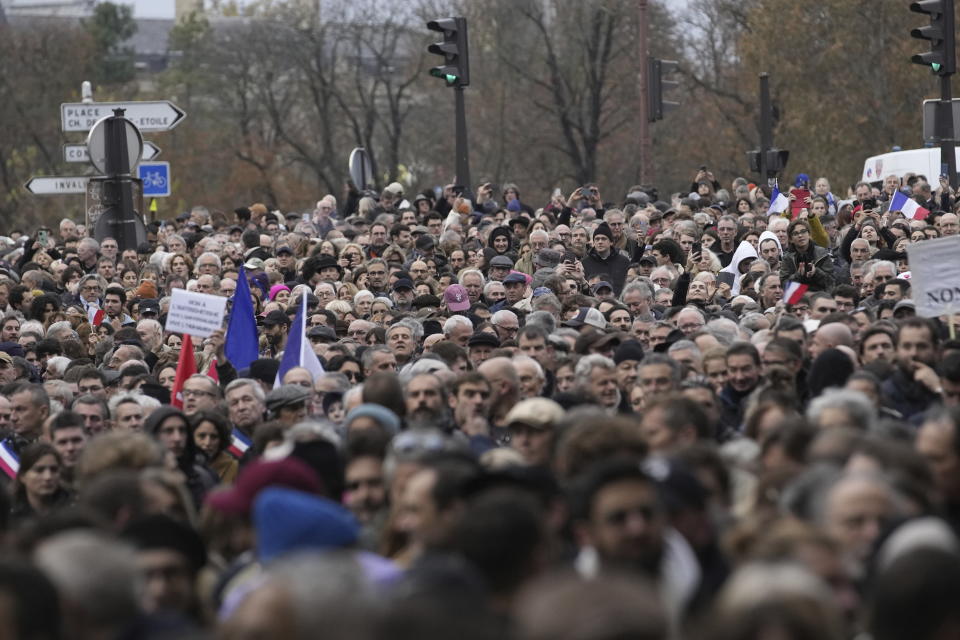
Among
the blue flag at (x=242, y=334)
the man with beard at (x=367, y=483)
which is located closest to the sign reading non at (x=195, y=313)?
the blue flag at (x=242, y=334)

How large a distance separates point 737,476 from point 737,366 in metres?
3.71

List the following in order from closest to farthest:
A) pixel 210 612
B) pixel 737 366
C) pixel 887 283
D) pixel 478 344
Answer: pixel 210 612 → pixel 737 366 → pixel 478 344 → pixel 887 283

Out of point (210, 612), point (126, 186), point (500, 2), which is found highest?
point (500, 2)

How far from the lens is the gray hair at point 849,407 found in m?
8.47

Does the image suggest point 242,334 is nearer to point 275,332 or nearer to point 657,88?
point 275,332

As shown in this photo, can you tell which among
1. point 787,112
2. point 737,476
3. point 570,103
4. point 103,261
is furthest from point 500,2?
point 737,476

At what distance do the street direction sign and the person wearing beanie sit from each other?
190 inches

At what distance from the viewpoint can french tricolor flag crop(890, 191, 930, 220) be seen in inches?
941

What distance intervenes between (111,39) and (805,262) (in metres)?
78.7

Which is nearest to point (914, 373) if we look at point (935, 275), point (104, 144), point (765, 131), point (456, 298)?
point (935, 275)

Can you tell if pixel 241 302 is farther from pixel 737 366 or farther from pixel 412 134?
pixel 412 134

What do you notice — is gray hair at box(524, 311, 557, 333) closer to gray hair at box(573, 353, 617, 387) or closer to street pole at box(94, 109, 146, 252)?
gray hair at box(573, 353, 617, 387)

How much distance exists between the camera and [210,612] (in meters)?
7.05

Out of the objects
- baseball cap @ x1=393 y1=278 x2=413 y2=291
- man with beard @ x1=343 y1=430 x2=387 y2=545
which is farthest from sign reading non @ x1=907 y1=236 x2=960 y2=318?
baseball cap @ x1=393 y1=278 x2=413 y2=291
